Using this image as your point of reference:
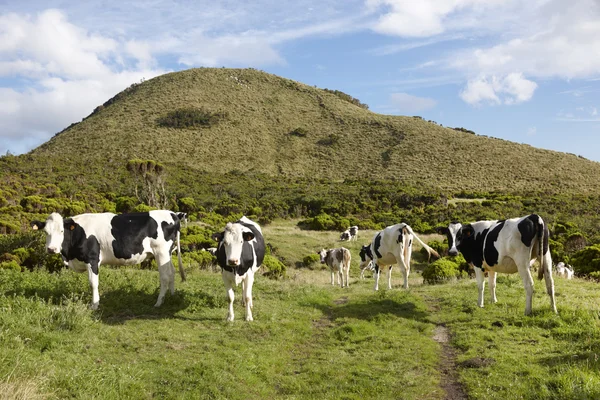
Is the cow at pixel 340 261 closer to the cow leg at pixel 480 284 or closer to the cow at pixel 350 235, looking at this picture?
the cow leg at pixel 480 284

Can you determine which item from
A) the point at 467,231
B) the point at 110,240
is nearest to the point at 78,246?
the point at 110,240

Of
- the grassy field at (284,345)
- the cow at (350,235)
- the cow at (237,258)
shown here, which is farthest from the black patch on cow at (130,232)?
the cow at (350,235)

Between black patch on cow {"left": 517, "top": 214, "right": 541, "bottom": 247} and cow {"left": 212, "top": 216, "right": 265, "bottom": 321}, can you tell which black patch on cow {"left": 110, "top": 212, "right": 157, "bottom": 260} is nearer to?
cow {"left": 212, "top": 216, "right": 265, "bottom": 321}

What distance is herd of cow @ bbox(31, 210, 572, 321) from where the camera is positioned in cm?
1114

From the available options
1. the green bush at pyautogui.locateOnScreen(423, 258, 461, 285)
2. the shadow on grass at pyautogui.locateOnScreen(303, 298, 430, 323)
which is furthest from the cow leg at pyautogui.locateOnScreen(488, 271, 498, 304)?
the green bush at pyautogui.locateOnScreen(423, 258, 461, 285)

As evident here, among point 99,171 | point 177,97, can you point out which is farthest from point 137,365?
point 177,97

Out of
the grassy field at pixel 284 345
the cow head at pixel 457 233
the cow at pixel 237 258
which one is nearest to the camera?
the grassy field at pixel 284 345

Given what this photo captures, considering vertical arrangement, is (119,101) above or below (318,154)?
above

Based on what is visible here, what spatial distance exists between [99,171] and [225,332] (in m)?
56.6

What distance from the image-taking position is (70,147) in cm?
8088

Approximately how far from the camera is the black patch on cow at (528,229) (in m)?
11.1

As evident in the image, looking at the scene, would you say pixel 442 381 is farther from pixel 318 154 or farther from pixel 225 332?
pixel 318 154

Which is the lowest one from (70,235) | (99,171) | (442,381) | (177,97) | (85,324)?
(442,381)

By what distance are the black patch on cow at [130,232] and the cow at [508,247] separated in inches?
313
